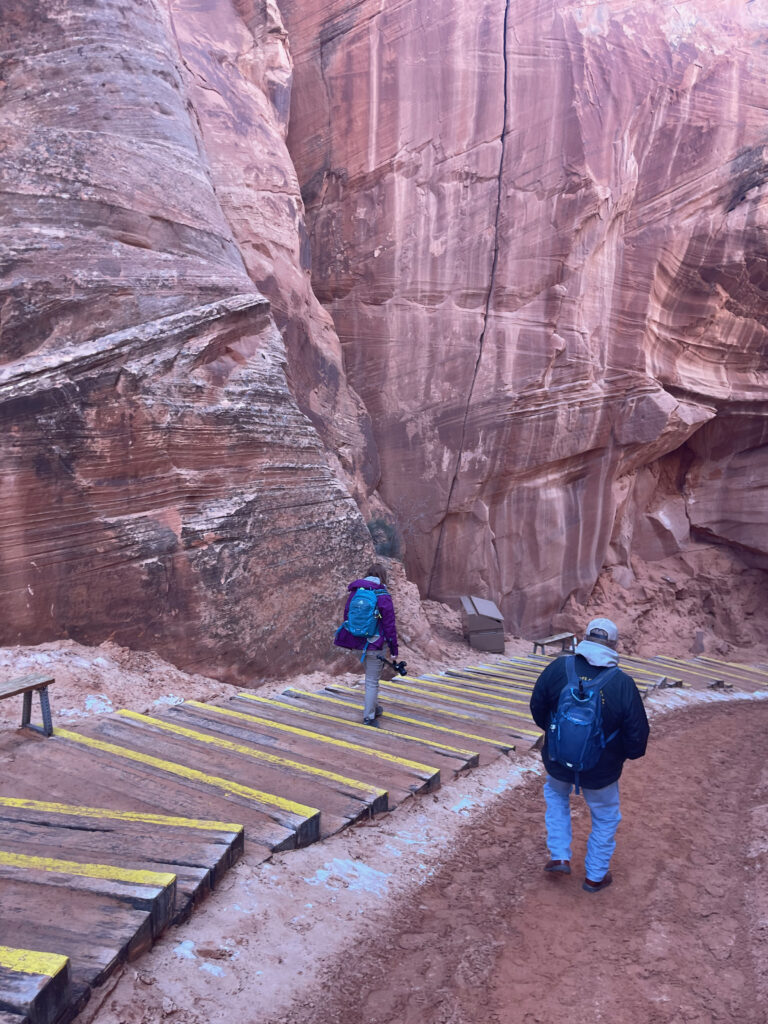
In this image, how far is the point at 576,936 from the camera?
147 inches

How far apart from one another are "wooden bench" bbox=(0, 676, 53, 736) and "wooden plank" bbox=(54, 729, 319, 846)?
5.0 inches

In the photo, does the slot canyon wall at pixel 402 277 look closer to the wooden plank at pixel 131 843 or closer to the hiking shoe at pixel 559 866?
the wooden plank at pixel 131 843

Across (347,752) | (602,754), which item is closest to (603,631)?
(602,754)

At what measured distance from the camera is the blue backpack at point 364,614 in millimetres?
6422

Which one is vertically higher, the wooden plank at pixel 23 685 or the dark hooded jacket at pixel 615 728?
the dark hooded jacket at pixel 615 728

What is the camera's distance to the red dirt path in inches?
123

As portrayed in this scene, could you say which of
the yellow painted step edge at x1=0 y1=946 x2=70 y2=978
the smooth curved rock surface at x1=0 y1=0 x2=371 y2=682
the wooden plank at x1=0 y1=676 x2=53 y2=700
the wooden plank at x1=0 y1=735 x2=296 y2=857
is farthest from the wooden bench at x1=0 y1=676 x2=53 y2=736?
the yellow painted step edge at x1=0 y1=946 x2=70 y2=978

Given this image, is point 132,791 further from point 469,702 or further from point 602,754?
point 469,702

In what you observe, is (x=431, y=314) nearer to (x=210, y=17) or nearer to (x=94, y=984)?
(x=210, y=17)

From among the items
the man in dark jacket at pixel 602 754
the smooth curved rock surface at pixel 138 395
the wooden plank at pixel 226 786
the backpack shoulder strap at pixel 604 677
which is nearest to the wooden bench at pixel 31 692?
the wooden plank at pixel 226 786

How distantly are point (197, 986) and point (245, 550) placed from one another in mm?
5587

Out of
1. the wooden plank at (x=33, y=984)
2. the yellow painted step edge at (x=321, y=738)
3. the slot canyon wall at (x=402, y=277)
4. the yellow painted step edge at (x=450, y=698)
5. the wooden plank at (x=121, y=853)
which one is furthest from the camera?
the slot canyon wall at (x=402, y=277)

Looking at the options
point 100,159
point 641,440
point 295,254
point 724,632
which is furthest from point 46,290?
point 724,632

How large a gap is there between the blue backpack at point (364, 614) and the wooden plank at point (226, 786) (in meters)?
1.96
